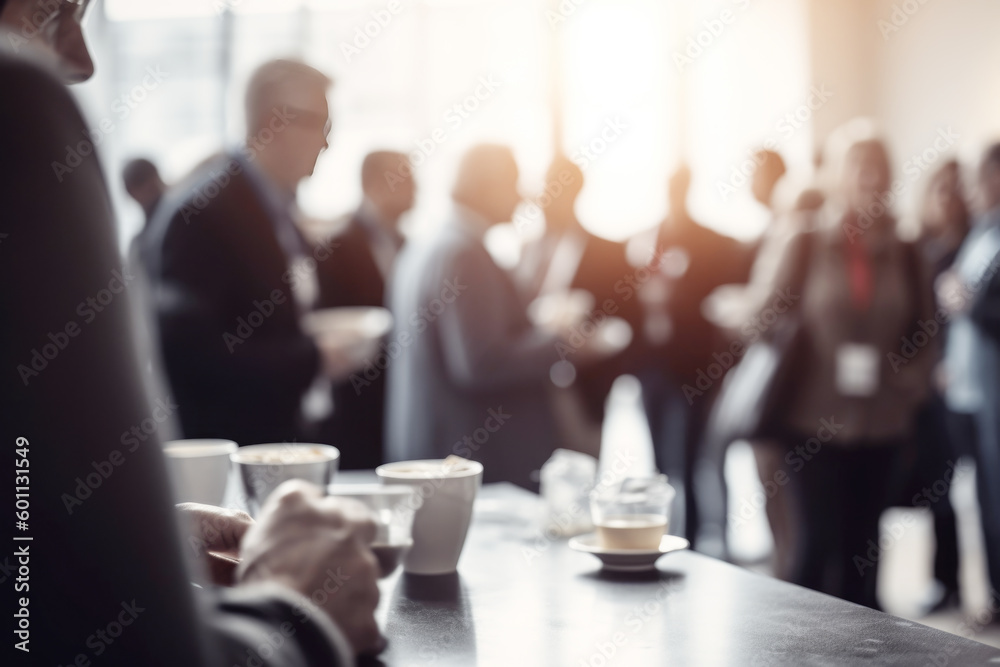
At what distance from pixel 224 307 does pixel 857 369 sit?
165cm

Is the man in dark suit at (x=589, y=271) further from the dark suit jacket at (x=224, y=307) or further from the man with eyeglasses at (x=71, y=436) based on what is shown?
the man with eyeglasses at (x=71, y=436)

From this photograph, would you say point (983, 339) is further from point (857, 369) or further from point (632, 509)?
point (632, 509)

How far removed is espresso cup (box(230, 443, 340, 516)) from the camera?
4.11 feet

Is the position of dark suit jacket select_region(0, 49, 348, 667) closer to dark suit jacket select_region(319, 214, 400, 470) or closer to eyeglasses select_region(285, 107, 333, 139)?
eyeglasses select_region(285, 107, 333, 139)

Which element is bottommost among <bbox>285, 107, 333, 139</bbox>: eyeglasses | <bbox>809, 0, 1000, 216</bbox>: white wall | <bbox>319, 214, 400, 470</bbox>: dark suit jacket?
<bbox>319, 214, 400, 470</bbox>: dark suit jacket

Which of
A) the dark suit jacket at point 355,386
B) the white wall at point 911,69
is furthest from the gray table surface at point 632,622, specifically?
the white wall at point 911,69

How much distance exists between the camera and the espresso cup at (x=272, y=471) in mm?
1253

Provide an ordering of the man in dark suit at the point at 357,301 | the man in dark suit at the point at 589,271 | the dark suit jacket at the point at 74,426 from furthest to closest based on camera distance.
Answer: the man in dark suit at the point at 589,271 → the man in dark suit at the point at 357,301 → the dark suit jacket at the point at 74,426

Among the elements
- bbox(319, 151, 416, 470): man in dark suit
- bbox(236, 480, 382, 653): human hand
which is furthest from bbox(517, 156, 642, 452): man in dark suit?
bbox(236, 480, 382, 653): human hand

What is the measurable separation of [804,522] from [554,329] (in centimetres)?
90

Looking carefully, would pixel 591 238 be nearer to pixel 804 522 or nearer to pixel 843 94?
pixel 804 522

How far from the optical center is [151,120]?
699cm

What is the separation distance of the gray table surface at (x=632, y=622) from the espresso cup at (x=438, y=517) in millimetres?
22

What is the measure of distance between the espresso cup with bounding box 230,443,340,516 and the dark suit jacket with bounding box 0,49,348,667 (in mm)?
793
